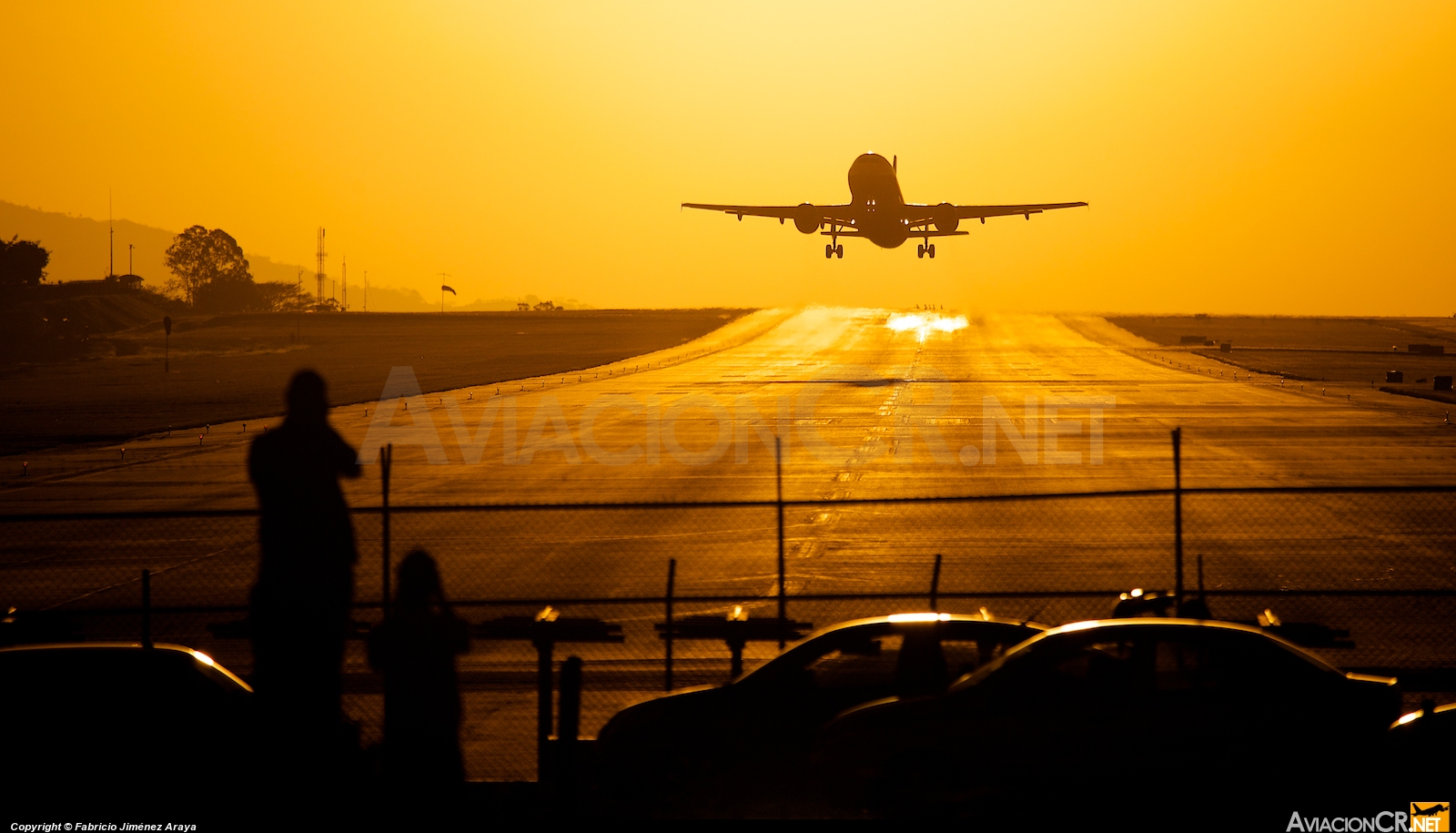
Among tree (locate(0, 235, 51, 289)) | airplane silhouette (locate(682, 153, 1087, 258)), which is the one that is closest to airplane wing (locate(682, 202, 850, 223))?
airplane silhouette (locate(682, 153, 1087, 258))

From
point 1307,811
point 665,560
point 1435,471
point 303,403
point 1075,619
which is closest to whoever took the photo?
point 1307,811

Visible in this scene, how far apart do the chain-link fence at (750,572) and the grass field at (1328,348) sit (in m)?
36.3

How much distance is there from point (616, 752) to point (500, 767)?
1.96 m

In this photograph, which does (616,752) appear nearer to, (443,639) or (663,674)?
(443,639)

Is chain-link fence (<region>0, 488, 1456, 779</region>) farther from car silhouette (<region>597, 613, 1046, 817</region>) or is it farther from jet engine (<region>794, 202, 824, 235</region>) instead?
jet engine (<region>794, 202, 824, 235</region>)

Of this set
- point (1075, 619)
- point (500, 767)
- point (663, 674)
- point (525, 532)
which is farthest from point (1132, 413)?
point (500, 767)

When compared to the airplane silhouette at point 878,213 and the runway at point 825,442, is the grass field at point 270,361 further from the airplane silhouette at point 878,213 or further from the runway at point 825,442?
the airplane silhouette at point 878,213

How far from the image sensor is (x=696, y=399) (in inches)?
2047

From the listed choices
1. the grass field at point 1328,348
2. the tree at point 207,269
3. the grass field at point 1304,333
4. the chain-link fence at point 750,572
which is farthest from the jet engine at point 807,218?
the tree at point 207,269

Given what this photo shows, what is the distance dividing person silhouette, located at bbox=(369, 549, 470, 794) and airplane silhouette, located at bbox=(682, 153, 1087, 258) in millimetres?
49353

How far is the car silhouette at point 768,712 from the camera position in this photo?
28.3 feet

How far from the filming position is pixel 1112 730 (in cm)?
801

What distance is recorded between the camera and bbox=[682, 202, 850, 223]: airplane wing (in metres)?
59.1

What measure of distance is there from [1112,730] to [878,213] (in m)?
49.8
